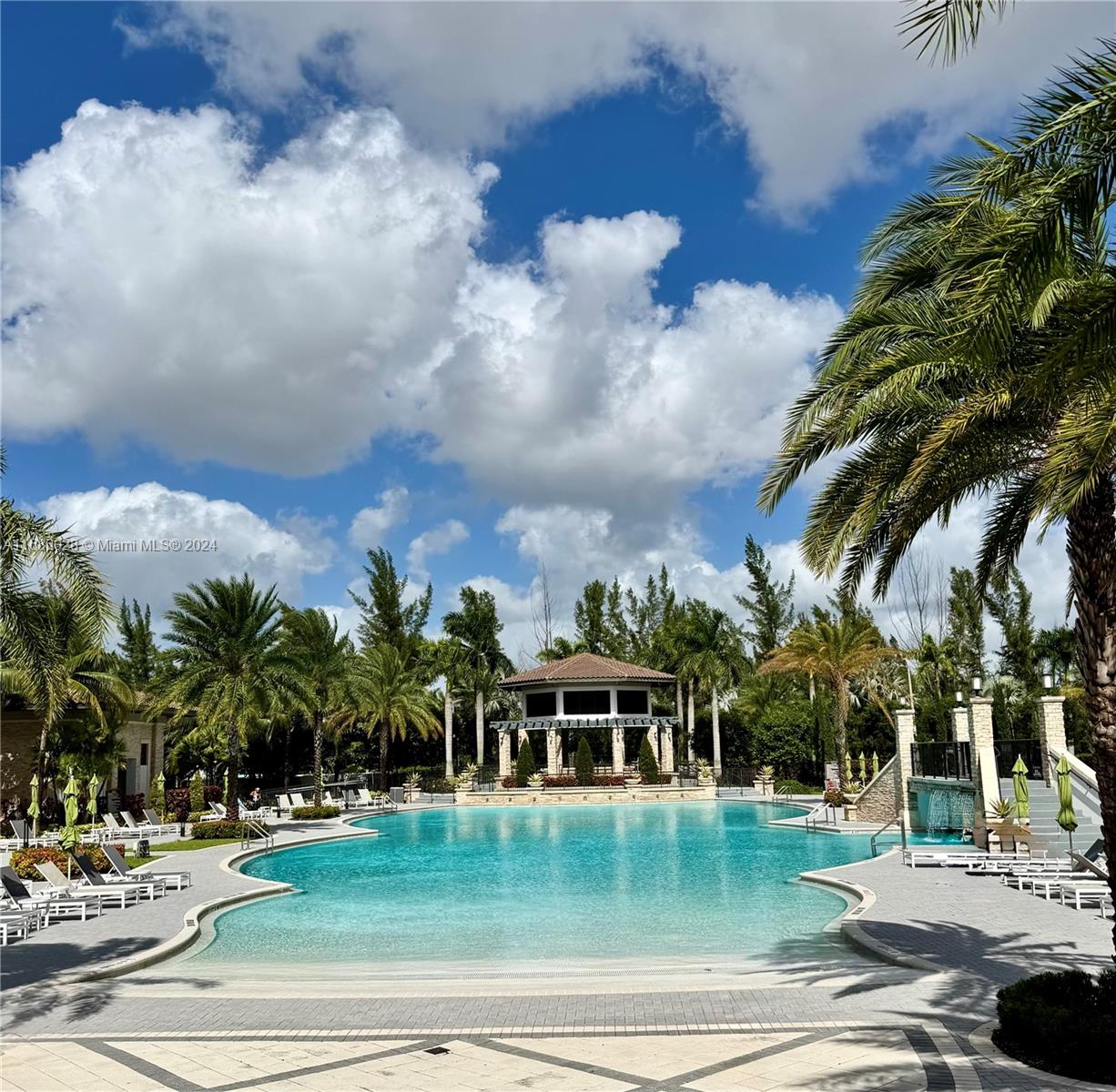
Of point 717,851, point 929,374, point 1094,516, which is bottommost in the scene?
point 717,851

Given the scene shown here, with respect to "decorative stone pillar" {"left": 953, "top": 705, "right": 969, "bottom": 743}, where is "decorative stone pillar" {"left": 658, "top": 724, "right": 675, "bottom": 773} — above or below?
below

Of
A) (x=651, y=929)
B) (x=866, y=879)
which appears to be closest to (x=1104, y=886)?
(x=866, y=879)

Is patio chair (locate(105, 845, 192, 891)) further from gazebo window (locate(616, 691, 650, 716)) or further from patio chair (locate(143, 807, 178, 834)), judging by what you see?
gazebo window (locate(616, 691, 650, 716))

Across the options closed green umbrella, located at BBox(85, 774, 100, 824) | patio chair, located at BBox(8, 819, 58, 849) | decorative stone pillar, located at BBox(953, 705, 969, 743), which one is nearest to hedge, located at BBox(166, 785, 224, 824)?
closed green umbrella, located at BBox(85, 774, 100, 824)

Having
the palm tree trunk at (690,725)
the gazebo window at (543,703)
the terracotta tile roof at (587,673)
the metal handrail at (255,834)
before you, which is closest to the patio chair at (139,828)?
the metal handrail at (255,834)

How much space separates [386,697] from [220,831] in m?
21.4

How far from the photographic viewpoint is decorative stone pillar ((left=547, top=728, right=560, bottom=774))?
169ft

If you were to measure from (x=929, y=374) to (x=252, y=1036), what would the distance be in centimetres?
871

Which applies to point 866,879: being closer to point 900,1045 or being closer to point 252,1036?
point 900,1045

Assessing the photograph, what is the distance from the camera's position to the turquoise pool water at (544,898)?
13992 mm

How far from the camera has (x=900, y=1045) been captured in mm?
7824

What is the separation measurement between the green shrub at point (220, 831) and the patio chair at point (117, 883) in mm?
9677

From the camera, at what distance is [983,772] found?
76.6 feet

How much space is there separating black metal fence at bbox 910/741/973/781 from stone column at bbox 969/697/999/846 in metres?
1.20
